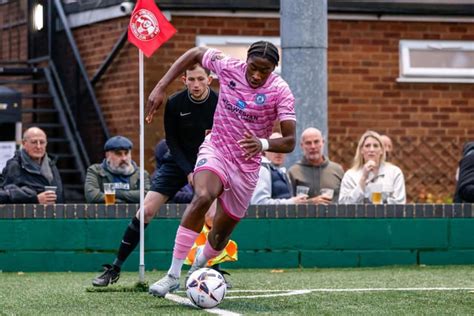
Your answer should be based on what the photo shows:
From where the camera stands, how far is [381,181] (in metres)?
15.4

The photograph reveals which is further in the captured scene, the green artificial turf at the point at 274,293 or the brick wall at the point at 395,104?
the brick wall at the point at 395,104

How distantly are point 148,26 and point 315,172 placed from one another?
389 centimetres

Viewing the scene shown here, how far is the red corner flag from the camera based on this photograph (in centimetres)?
1204

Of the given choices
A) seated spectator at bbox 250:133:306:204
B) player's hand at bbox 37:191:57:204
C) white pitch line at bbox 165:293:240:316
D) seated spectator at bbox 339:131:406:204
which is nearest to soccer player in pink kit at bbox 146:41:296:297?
white pitch line at bbox 165:293:240:316

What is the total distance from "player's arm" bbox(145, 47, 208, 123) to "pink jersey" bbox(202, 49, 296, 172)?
0.19 metres

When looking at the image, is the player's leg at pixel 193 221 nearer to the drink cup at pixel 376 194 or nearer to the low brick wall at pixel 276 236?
the low brick wall at pixel 276 236

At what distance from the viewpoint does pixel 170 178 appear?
1198 centimetres

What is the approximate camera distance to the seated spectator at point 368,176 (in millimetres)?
15344

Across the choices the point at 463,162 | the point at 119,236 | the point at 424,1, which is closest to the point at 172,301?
the point at 119,236

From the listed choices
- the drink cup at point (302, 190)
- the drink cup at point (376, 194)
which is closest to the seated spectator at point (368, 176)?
the drink cup at point (376, 194)

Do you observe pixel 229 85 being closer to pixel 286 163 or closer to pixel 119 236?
pixel 119 236

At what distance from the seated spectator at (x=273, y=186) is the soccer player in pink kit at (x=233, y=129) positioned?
4.50 meters

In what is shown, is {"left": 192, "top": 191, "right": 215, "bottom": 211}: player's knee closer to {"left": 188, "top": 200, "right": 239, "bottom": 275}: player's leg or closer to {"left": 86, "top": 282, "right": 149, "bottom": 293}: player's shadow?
{"left": 188, "top": 200, "right": 239, "bottom": 275}: player's leg

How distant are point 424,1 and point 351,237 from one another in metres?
5.85
